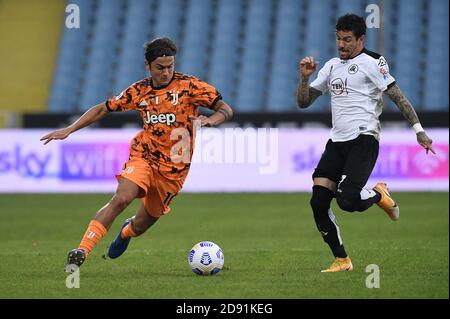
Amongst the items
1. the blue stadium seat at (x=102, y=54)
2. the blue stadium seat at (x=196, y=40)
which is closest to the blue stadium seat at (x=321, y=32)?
the blue stadium seat at (x=196, y=40)

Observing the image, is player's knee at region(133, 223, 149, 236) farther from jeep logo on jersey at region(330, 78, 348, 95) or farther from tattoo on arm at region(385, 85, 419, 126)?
tattoo on arm at region(385, 85, 419, 126)

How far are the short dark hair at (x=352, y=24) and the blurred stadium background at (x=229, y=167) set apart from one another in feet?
7.36

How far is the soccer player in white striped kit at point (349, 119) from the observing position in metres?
9.38

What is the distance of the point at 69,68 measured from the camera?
99.7 feet

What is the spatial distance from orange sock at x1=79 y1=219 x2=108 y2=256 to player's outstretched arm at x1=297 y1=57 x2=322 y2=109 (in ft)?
7.31

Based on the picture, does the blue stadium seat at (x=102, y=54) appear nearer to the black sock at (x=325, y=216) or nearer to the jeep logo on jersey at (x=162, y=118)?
the jeep logo on jersey at (x=162, y=118)

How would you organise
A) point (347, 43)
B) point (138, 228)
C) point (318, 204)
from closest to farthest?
1. point (347, 43)
2. point (318, 204)
3. point (138, 228)

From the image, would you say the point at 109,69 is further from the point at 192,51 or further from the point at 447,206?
the point at 447,206

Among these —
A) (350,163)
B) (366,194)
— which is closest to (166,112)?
(350,163)

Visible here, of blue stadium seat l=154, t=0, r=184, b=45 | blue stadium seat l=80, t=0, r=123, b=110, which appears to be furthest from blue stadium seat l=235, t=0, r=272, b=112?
blue stadium seat l=80, t=0, r=123, b=110

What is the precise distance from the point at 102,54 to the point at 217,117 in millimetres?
22302

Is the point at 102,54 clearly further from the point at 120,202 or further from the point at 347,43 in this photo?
the point at 120,202

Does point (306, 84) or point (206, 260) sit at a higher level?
point (306, 84)

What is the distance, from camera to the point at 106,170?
2231 centimetres
